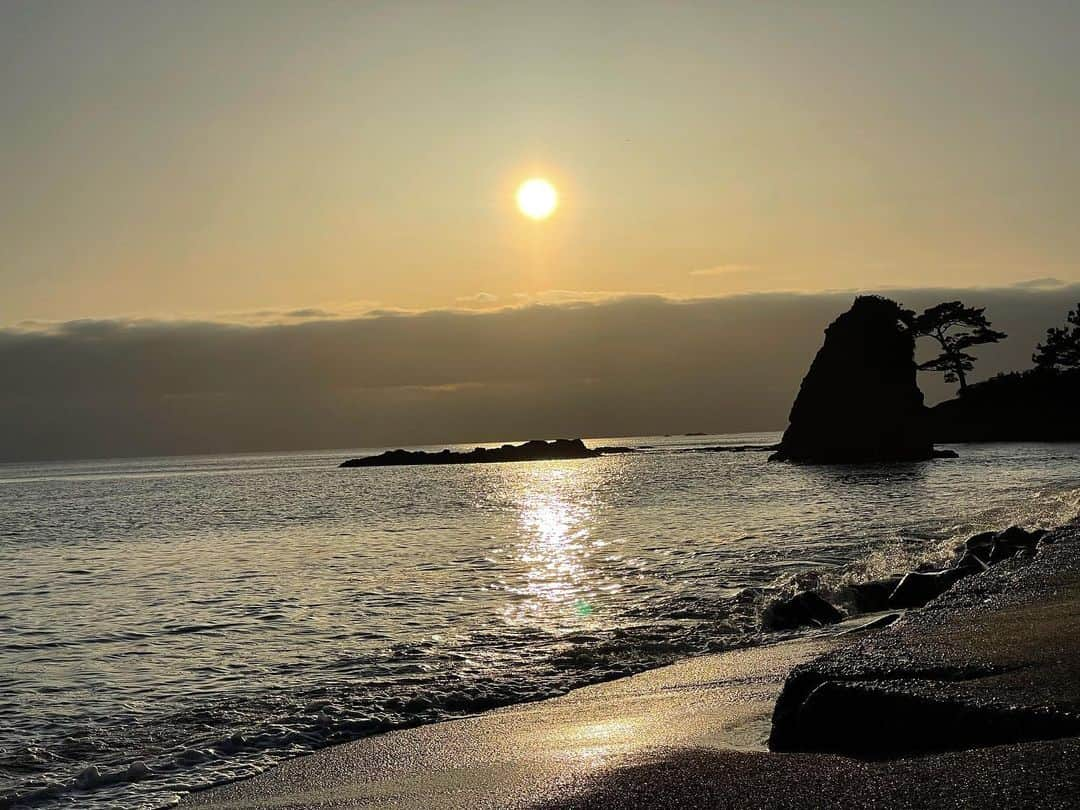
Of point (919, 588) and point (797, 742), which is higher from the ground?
point (797, 742)

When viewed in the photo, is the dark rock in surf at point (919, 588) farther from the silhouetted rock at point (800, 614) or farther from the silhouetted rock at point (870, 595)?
the silhouetted rock at point (800, 614)

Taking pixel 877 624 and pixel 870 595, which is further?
pixel 870 595

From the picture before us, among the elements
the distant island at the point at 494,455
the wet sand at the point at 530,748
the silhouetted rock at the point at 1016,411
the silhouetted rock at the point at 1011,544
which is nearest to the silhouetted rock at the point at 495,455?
the distant island at the point at 494,455

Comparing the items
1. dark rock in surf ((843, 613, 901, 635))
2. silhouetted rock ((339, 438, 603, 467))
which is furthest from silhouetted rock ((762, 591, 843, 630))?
silhouetted rock ((339, 438, 603, 467))

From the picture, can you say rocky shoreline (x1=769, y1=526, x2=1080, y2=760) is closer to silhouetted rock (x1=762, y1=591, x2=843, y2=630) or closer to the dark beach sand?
the dark beach sand

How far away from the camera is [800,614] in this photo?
14.5m

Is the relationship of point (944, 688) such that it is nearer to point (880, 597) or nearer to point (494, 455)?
point (880, 597)

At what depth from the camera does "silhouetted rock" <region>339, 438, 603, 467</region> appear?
16800 cm

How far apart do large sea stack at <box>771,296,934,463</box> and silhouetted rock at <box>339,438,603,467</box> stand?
86.1m

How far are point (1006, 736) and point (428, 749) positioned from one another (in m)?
5.08

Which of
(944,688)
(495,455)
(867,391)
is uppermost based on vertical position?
(867,391)

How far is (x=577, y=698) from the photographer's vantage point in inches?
417

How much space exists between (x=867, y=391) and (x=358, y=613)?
257 feet

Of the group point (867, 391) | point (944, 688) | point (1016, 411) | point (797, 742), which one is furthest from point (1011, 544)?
point (1016, 411)
